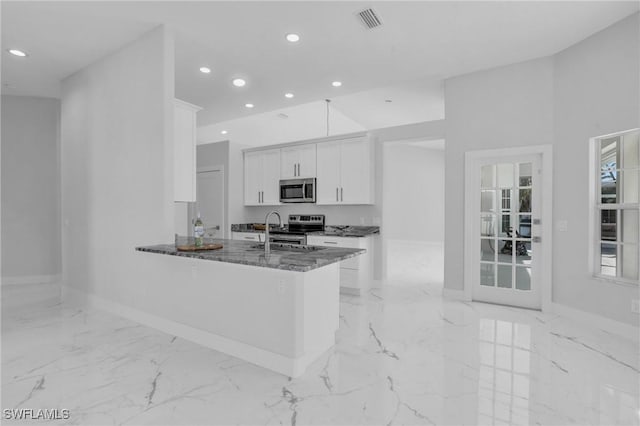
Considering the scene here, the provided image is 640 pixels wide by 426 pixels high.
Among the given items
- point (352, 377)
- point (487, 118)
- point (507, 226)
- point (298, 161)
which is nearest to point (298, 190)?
point (298, 161)

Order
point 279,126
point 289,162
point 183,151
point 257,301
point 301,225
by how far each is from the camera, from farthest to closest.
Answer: point 279,126
point 301,225
point 289,162
point 183,151
point 257,301

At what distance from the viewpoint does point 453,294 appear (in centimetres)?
424

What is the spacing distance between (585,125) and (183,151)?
13.5 ft

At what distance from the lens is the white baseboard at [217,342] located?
2.31 m

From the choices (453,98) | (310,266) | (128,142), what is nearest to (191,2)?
(128,142)

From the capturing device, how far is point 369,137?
4.86 m

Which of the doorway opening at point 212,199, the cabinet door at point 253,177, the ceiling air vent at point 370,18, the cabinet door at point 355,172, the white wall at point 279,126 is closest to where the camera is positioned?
the ceiling air vent at point 370,18

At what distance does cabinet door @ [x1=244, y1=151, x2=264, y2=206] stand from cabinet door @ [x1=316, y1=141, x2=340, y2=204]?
1264mm

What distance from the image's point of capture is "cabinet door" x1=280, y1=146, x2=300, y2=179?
545 cm

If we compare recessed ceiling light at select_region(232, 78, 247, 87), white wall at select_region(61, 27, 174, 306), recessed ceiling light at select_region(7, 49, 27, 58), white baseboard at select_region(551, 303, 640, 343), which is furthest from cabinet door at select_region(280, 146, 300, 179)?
white baseboard at select_region(551, 303, 640, 343)

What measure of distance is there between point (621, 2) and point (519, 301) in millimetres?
3077

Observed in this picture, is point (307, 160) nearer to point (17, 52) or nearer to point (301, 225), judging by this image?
point (301, 225)

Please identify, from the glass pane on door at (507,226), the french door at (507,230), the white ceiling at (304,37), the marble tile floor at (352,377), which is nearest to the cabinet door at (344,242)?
the marble tile floor at (352,377)

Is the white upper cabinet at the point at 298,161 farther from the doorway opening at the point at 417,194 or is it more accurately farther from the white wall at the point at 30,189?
the doorway opening at the point at 417,194
